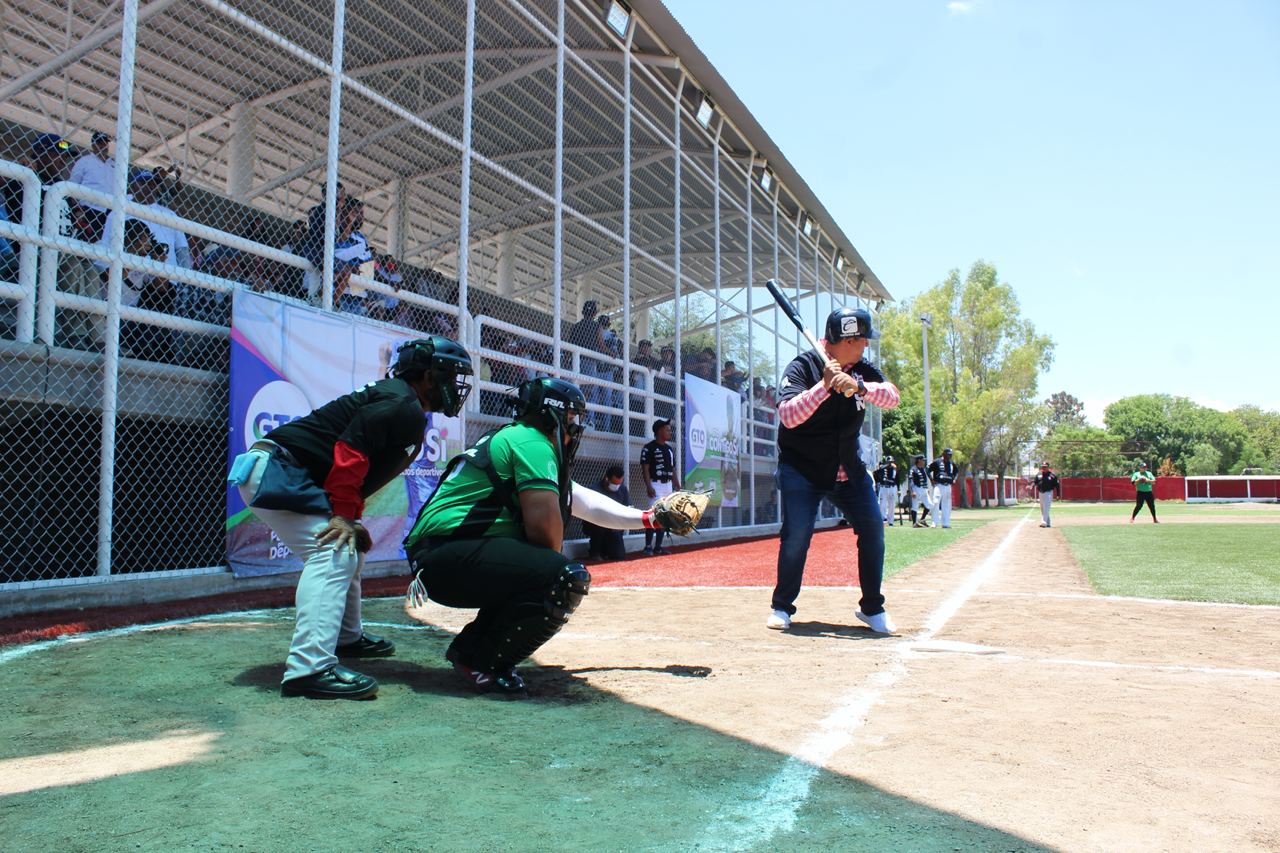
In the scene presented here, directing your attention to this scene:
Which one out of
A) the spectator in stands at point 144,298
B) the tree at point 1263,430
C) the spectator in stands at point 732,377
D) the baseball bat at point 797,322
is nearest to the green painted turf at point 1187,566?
the baseball bat at point 797,322

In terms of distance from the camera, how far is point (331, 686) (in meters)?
3.04

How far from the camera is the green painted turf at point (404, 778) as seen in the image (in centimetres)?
185

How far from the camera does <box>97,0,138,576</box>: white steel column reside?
538cm

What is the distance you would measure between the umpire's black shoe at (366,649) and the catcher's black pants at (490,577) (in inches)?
31.0

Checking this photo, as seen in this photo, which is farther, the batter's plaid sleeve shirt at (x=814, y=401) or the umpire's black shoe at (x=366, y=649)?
the batter's plaid sleeve shirt at (x=814, y=401)

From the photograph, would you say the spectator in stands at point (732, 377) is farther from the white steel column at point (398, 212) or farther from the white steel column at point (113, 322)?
the white steel column at point (113, 322)

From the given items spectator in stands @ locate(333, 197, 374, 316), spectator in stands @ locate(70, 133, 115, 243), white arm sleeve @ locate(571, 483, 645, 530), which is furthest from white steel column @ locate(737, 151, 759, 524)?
white arm sleeve @ locate(571, 483, 645, 530)

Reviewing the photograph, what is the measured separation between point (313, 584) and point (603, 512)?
1.26 meters

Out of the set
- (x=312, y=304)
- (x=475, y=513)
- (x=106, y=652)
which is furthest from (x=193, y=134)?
(x=475, y=513)

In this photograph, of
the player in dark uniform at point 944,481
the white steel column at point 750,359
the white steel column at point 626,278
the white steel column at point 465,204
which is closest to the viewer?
the white steel column at point 465,204

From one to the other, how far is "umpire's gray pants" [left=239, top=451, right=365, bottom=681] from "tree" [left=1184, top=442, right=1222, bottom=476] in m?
113

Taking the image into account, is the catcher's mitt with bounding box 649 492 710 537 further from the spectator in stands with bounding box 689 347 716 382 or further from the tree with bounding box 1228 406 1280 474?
the tree with bounding box 1228 406 1280 474

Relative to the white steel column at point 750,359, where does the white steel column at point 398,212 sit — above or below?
above

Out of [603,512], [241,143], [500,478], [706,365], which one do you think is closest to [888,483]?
[706,365]
